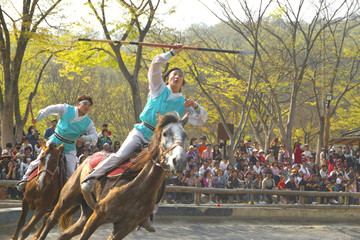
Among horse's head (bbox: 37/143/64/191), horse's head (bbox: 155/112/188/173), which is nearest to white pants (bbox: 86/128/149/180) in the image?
horse's head (bbox: 155/112/188/173)

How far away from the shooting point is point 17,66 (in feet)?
63.9

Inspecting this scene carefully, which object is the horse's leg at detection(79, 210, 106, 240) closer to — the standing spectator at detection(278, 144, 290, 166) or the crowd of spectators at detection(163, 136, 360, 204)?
the crowd of spectators at detection(163, 136, 360, 204)

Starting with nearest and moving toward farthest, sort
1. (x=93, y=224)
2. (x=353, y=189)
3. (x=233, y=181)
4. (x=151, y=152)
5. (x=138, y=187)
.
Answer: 1. (x=151, y=152)
2. (x=138, y=187)
3. (x=93, y=224)
4. (x=233, y=181)
5. (x=353, y=189)

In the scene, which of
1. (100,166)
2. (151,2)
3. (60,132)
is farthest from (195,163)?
(100,166)

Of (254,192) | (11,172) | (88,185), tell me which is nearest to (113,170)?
(88,185)

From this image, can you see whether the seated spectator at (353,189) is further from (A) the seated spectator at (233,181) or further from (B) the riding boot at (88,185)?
(B) the riding boot at (88,185)

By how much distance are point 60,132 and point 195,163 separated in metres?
8.73

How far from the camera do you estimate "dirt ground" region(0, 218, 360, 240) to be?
11695 millimetres

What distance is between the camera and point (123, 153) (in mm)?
6566

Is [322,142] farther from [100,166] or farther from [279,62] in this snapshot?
[100,166]

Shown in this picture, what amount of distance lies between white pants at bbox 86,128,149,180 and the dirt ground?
4.53 meters

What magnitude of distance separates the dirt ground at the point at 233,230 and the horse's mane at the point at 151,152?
4937 mm

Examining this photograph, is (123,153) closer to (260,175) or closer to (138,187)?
(138,187)

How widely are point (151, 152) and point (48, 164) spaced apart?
3.54 meters
